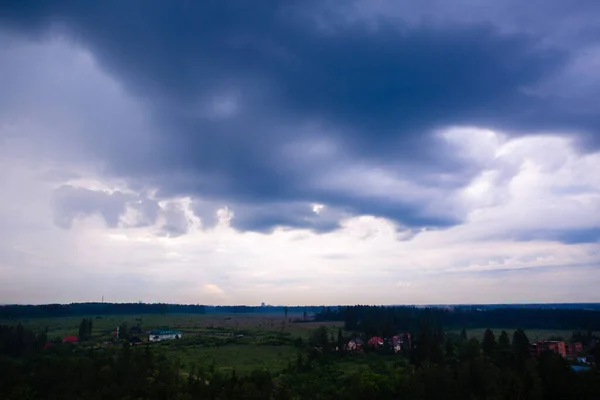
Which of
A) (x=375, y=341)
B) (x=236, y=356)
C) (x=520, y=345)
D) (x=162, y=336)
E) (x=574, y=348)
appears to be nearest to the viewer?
(x=520, y=345)

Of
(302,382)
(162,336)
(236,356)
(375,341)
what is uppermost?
(162,336)

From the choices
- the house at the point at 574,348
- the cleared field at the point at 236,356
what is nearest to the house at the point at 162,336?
the cleared field at the point at 236,356

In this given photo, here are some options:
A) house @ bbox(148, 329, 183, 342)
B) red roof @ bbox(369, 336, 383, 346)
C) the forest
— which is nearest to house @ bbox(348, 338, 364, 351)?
red roof @ bbox(369, 336, 383, 346)

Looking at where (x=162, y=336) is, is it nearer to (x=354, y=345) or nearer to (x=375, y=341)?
(x=354, y=345)

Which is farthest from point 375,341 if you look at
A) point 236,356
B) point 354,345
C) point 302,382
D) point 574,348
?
point 302,382

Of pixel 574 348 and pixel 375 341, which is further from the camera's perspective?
pixel 375 341

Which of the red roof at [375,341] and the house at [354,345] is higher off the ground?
the red roof at [375,341]

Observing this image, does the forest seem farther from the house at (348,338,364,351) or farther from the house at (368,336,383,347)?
the house at (368,336,383,347)

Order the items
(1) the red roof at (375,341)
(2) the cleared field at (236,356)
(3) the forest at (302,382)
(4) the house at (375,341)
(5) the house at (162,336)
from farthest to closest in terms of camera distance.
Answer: (5) the house at (162,336) < (1) the red roof at (375,341) < (4) the house at (375,341) < (2) the cleared field at (236,356) < (3) the forest at (302,382)

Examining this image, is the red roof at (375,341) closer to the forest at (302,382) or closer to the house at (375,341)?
the house at (375,341)

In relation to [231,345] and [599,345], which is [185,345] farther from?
[599,345]

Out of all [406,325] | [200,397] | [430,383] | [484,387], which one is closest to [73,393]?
[200,397]

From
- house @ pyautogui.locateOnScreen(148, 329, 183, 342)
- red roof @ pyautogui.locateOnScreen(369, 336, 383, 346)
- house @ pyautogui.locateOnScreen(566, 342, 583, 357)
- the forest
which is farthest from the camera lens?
house @ pyautogui.locateOnScreen(148, 329, 183, 342)

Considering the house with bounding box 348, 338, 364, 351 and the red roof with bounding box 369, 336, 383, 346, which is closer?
the house with bounding box 348, 338, 364, 351
